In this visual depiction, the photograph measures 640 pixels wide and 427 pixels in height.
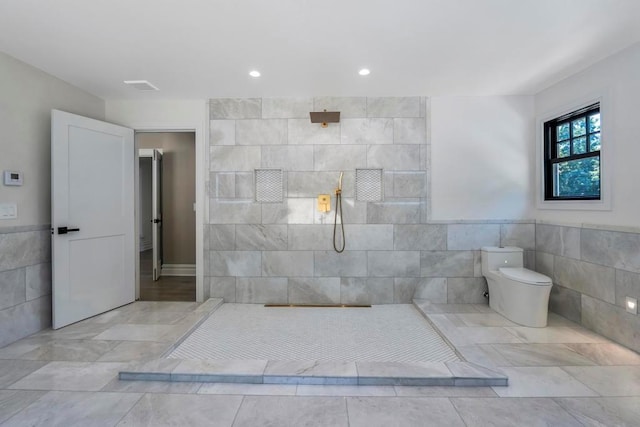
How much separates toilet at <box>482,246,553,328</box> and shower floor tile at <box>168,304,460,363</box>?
2.90ft

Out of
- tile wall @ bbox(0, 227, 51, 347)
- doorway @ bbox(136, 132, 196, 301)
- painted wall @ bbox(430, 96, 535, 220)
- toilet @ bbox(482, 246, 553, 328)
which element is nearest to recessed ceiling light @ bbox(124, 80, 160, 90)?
tile wall @ bbox(0, 227, 51, 347)

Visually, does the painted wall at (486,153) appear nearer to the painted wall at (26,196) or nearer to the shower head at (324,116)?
the shower head at (324,116)

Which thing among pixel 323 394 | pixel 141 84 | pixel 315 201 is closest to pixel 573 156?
pixel 315 201

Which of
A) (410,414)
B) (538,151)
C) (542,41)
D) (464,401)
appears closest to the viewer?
(410,414)

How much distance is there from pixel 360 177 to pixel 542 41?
1.95 m

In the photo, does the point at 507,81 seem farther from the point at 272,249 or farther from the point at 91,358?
the point at 91,358

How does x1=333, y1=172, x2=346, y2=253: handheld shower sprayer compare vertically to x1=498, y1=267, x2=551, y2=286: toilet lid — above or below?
above

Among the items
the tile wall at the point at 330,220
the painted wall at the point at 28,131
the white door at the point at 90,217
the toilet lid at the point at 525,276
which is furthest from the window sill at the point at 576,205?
the painted wall at the point at 28,131

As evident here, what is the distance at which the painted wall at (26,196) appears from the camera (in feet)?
8.28

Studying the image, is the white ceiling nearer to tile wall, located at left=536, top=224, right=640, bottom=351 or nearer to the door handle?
the door handle

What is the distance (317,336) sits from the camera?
2.66 metres

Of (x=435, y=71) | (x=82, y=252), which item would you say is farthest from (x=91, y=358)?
(x=435, y=71)

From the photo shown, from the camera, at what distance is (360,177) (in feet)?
11.5

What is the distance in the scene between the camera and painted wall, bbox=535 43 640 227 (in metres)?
2.40
